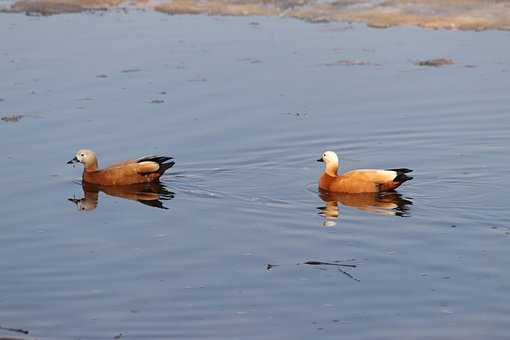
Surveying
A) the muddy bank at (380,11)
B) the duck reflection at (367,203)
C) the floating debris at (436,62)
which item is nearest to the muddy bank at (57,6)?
the muddy bank at (380,11)

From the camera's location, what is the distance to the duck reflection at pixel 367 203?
43.4 feet

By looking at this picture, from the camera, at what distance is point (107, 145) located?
16.5m

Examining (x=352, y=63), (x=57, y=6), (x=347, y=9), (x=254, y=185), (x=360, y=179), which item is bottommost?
(x=254, y=185)

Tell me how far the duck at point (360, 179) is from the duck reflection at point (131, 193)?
6.95 feet

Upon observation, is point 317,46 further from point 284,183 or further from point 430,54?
point 284,183

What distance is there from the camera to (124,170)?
14977mm

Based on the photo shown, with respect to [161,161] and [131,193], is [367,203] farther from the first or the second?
[131,193]

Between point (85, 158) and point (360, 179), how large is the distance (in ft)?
12.6

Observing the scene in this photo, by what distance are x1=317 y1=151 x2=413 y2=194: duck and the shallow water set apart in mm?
264

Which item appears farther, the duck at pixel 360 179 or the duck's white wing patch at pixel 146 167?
the duck's white wing patch at pixel 146 167

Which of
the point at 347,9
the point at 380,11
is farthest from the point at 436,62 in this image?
the point at 347,9

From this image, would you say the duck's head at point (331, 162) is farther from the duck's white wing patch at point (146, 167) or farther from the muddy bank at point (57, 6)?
the muddy bank at point (57, 6)

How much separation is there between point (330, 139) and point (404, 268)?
5.89 metres

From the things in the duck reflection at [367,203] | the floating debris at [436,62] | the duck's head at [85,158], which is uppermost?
the floating debris at [436,62]
